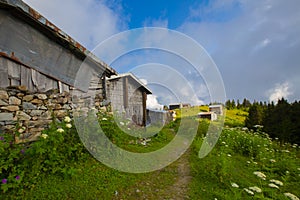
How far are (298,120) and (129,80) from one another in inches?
450

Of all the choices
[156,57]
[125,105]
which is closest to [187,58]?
[156,57]

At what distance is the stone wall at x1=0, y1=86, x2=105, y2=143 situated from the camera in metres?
3.33

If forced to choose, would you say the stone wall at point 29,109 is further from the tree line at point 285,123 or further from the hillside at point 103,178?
the tree line at point 285,123

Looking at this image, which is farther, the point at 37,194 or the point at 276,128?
the point at 276,128

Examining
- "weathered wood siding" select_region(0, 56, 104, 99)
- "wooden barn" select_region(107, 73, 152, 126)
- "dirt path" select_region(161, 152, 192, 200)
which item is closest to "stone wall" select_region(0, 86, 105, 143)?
"weathered wood siding" select_region(0, 56, 104, 99)

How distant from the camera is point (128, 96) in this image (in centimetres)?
890

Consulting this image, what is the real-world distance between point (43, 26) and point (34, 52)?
731 mm

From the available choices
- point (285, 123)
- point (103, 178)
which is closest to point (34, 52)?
point (103, 178)

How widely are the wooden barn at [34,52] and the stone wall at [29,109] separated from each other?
0.17 meters

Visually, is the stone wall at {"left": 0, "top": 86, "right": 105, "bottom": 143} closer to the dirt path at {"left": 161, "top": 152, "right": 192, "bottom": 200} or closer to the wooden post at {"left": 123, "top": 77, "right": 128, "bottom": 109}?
the dirt path at {"left": 161, "top": 152, "right": 192, "bottom": 200}

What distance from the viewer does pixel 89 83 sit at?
557 centimetres

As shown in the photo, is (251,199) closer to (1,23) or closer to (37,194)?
(37,194)

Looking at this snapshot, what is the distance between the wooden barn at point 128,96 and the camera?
7.46 meters

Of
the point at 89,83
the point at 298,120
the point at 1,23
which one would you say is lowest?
the point at 298,120
